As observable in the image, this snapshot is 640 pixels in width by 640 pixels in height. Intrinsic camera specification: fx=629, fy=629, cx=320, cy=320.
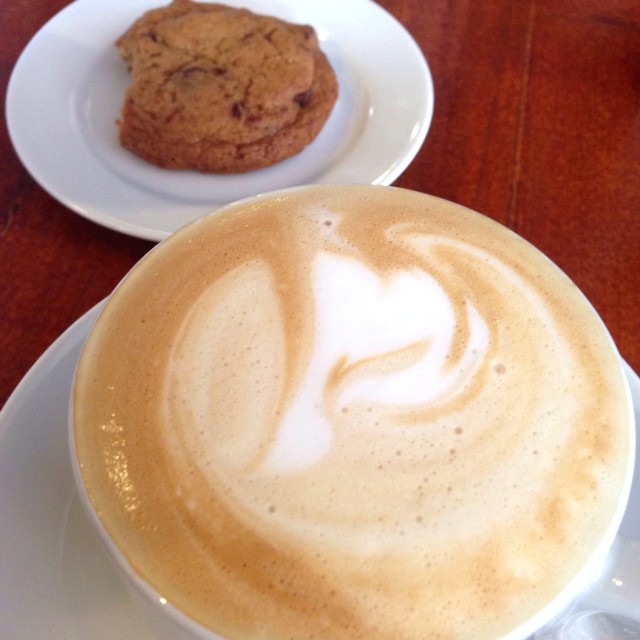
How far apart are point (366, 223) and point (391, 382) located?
0.17 meters

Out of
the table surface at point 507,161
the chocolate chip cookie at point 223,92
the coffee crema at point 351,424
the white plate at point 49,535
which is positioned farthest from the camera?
the chocolate chip cookie at point 223,92

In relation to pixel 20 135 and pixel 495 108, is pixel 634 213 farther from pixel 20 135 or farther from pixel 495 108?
pixel 20 135

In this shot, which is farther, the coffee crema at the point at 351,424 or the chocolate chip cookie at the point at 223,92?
the chocolate chip cookie at the point at 223,92

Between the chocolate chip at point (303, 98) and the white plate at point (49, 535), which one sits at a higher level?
the chocolate chip at point (303, 98)

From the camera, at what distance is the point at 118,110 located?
1.15m

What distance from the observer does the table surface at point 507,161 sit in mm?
915

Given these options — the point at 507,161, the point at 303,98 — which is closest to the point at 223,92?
the point at 303,98

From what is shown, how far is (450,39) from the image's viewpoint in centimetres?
126

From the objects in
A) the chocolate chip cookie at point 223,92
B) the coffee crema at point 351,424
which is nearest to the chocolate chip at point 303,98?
the chocolate chip cookie at point 223,92

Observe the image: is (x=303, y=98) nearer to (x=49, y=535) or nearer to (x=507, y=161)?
(x=507, y=161)

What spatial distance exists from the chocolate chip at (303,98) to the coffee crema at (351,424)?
555mm

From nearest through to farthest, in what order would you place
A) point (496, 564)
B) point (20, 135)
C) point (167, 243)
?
point (496, 564) < point (167, 243) < point (20, 135)

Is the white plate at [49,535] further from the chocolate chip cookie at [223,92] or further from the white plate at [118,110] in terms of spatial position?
the chocolate chip cookie at [223,92]

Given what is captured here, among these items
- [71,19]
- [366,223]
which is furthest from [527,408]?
[71,19]
